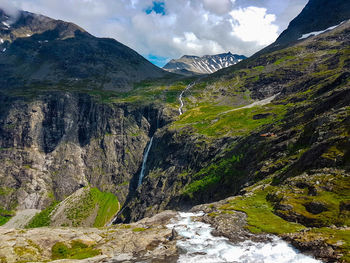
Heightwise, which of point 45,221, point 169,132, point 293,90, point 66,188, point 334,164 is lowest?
point 45,221

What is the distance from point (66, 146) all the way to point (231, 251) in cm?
17854

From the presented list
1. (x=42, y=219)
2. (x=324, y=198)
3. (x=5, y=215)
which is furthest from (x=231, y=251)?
(x=5, y=215)

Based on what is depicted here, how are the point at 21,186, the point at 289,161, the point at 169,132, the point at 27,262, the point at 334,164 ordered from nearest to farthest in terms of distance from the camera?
the point at 27,262
the point at 334,164
the point at 289,161
the point at 169,132
the point at 21,186

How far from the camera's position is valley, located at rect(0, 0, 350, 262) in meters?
26.4

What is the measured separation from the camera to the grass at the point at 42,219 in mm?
121887

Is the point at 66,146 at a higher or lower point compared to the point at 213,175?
higher

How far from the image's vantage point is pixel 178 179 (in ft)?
322

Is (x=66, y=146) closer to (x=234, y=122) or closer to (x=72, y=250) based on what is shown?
(x=234, y=122)

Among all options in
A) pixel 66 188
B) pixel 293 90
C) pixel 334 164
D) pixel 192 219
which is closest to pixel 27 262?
pixel 192 219

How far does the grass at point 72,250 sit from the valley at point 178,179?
170 millimetres

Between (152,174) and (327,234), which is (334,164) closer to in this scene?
(327,234)

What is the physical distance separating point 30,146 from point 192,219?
6988 inches

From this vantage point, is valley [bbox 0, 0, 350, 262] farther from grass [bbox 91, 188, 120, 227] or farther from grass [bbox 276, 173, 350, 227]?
grass [bbox 91, 188, 120, 227]

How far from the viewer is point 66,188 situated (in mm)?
157375
